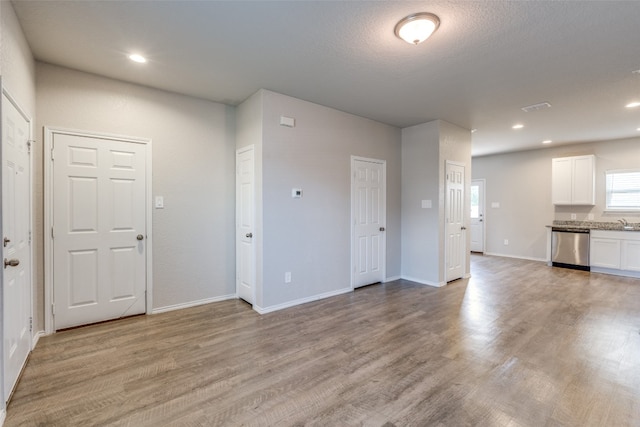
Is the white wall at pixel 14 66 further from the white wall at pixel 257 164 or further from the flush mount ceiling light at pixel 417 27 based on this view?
the flush mount ceiling light at pixel 417 27

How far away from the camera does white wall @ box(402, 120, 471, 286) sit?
477 cm

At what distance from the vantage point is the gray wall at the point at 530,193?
6117mm

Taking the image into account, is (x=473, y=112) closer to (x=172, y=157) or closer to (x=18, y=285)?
(x=172, y=157)

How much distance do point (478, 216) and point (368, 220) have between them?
15.8 ft

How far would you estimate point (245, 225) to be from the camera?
3.92 m

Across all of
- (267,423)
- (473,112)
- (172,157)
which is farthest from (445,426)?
(473,112)

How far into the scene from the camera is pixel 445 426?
177cm

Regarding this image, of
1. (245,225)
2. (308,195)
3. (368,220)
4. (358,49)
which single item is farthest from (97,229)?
(368,220)

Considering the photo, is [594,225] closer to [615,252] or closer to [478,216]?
[615,252]

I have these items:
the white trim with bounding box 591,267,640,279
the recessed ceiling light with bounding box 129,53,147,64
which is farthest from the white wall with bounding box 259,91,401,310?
the white trim with bounding box 591,267,640,279

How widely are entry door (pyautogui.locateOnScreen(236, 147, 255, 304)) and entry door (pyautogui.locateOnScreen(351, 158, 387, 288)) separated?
5.12ft

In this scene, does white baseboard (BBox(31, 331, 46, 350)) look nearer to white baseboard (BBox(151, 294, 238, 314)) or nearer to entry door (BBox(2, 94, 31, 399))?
entry door (BBox(2, 94, 31, 399))

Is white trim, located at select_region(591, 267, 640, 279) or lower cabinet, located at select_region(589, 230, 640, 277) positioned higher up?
lower cabinet, located at select_region(589, 230, 640, 277)

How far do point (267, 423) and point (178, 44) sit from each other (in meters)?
2.99
